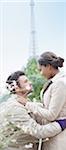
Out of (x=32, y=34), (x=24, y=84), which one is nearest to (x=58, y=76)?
(x=24, y=84)

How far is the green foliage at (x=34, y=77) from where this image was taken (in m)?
2.41

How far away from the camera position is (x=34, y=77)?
2.48 meters

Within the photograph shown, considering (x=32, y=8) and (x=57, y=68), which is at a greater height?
(x=32, y=8)

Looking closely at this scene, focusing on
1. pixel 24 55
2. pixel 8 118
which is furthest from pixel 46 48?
pixel 8 118

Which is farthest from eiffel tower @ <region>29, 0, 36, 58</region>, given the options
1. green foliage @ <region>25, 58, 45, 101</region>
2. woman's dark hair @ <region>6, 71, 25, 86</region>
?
woman's dark hair @ <region>6, 71, 25, 86</region>

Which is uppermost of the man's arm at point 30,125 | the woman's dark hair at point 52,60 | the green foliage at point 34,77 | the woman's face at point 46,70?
the woman's dark hair at point 52,60

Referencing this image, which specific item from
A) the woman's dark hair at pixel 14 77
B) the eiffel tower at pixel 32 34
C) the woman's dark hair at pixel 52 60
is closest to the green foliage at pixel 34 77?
the eiffel tower at pixel 32 34

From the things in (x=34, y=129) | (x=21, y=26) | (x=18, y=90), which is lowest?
(x=34, y=129)

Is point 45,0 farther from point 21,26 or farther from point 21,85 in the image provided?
point 21,85

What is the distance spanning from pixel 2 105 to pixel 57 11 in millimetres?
974

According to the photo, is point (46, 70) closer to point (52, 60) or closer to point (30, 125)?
point (52, 60)

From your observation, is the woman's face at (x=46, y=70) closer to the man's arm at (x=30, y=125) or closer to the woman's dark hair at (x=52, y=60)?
the woman's dark hair at (x=52, y=60)

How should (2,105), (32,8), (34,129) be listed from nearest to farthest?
1. (34,129)
2. (2,105)
3. (32,8)

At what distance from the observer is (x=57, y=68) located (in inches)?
78.4
